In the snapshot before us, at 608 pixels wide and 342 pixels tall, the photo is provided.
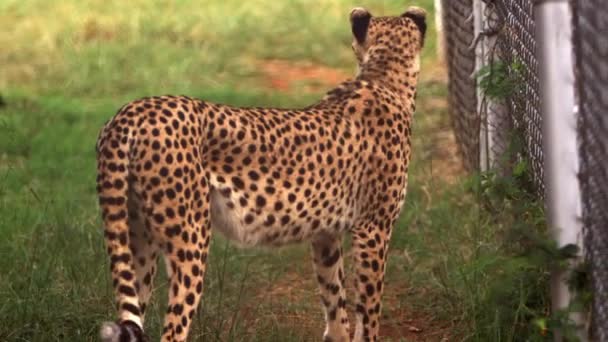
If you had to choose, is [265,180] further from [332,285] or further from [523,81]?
[523,81]

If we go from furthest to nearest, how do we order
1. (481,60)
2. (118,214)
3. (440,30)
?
(440,30), (481,60), (118,214)

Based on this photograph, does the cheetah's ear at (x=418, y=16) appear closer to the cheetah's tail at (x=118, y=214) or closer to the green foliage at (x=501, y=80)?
the green foliage at (x=501, y=80)

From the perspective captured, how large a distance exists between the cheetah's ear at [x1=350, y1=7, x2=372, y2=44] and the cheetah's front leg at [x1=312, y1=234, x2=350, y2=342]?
80 centimetres

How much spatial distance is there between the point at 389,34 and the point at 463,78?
6.26 ft

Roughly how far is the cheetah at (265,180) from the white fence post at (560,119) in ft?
3.02

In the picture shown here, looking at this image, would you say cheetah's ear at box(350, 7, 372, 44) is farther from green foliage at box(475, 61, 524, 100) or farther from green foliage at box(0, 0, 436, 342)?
green foliage at box(0, 0, 436, 342)

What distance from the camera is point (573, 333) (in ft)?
13.6

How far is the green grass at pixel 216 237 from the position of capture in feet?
16.7

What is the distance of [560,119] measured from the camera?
4.09 meters

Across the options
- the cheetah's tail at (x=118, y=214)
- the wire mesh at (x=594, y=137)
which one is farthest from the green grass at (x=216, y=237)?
the cheetah's tail at (x=118, y=214)

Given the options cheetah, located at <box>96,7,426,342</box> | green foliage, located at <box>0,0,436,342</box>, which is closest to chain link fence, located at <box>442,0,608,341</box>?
cheetah, located at <box>96,7,426,342</box>

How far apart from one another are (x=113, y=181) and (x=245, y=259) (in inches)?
76.5

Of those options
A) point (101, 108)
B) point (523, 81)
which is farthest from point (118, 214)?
point (101, 108)

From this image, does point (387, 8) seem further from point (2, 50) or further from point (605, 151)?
point (605, 151)
